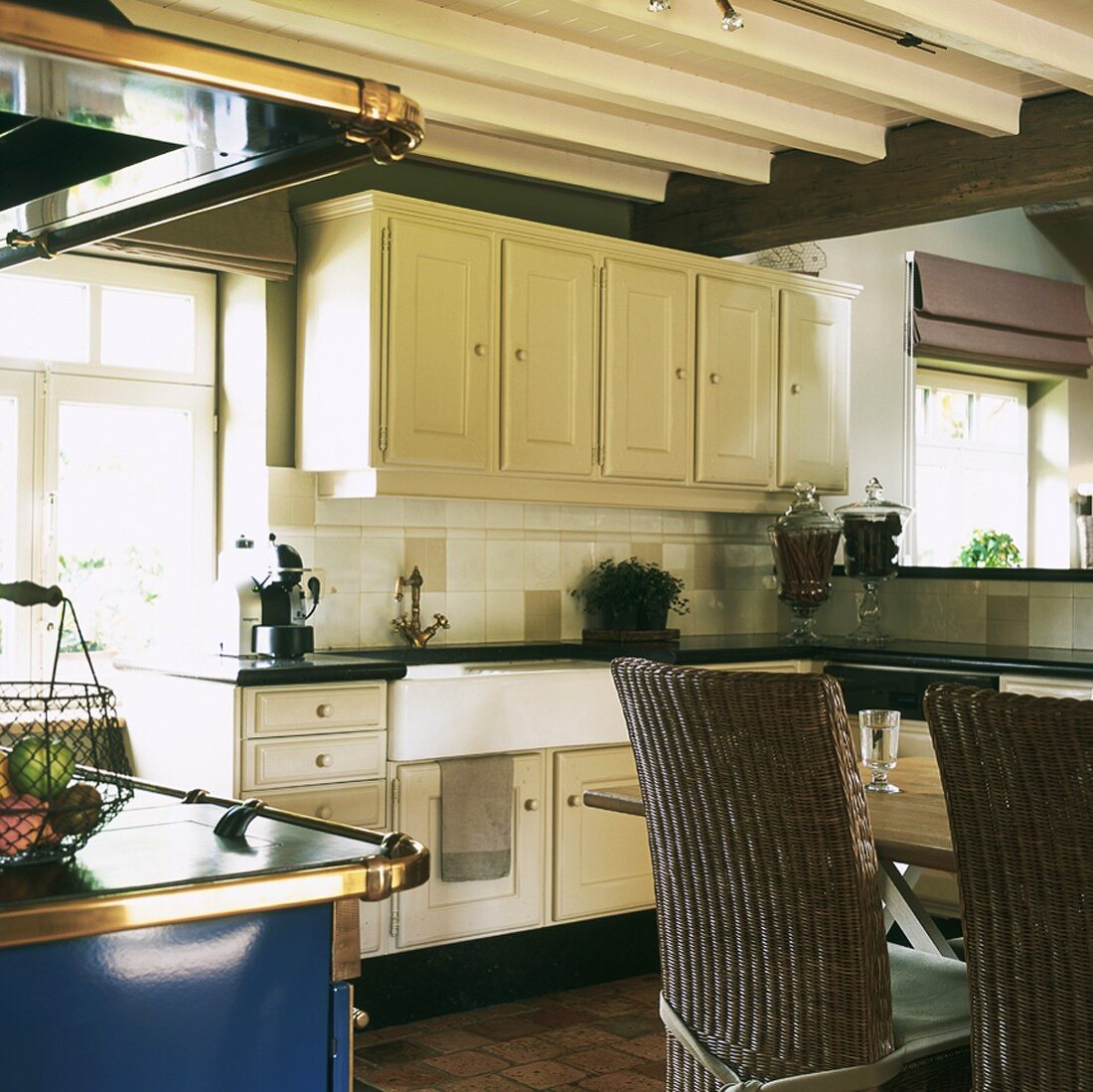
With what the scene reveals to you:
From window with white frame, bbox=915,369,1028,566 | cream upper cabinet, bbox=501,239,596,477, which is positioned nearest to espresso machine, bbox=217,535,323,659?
cream upper cabinet, bbox=501,239,596,477

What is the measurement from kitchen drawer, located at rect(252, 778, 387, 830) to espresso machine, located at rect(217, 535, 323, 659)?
45cm

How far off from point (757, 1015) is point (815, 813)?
388mm

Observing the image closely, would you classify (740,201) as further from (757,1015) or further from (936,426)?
(757,1015)

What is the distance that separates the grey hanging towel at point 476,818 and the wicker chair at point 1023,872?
226 centimetres

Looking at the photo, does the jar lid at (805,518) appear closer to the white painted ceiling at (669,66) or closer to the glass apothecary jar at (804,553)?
the glass apothecary jar at (804,553)

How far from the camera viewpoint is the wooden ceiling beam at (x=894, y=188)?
450 cm

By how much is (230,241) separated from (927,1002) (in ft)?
9.79

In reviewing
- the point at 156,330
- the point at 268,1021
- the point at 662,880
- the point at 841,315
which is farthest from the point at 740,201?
the point at 268,1021

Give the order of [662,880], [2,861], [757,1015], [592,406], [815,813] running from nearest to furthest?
[2,861], [815,813], [757,1015], [662,880], [592,406]

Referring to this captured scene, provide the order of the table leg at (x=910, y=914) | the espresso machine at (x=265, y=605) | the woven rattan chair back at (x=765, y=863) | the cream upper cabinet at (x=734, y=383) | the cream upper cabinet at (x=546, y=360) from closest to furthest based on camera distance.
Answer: the woven rattan chair back at (x=765, y=863) → the table leg at (x=910, y=914) → the espresso machine at (x=265, y=605) → the cream upper cabinet at (x=546, y=360) → the cream upper cabinet at (x=734, y=383)

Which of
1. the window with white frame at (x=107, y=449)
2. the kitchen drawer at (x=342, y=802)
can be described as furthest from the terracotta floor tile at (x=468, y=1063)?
→ the window with white frame at (x=107, y=449)

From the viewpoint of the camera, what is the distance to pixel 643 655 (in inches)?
189

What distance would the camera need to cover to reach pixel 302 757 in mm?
4000

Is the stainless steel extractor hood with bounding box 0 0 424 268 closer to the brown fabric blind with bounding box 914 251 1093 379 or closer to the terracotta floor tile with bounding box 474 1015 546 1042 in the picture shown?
the terracotta floor tile with bounding box 474 1015 546 1042
